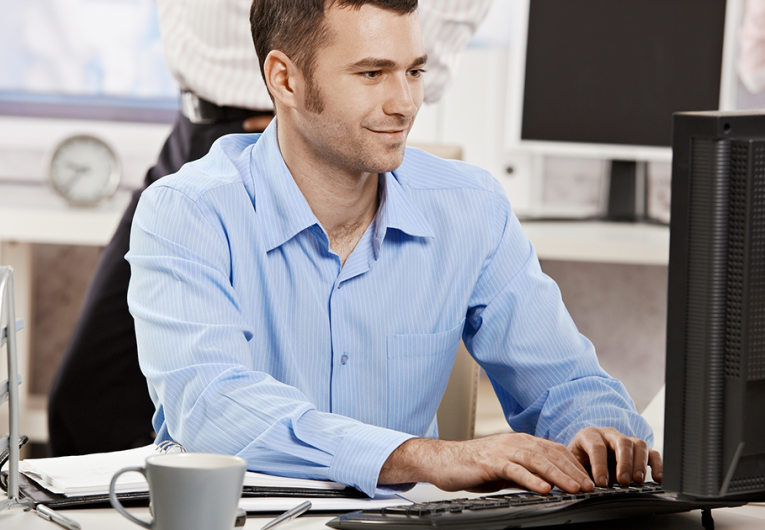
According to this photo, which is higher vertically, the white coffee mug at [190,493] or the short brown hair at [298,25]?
the short brown hair at [298,25]

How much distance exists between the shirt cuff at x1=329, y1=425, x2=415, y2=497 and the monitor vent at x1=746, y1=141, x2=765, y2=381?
0.33 meters

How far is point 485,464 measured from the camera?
2.56 feet

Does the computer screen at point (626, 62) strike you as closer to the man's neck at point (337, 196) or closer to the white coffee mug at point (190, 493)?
the man's neck at point (337, 196)

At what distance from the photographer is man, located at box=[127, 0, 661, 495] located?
2.99 feet

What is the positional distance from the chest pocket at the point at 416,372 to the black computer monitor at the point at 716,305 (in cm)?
56

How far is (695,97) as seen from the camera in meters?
2.34

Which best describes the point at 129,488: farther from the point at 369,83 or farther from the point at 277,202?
the point at 369,83

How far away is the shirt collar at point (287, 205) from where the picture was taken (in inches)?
42.1

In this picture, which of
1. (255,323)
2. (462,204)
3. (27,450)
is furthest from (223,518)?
(27,450)

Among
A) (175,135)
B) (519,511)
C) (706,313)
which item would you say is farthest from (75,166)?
(706,313)

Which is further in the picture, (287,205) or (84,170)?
(84,170)

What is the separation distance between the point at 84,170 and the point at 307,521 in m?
2.03

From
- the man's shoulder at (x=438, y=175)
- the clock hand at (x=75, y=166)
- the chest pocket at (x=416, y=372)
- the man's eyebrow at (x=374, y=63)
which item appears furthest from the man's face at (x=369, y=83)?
the clock hand at (x=75, y=166)

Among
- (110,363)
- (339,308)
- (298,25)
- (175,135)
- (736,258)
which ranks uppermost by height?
(298,25)
